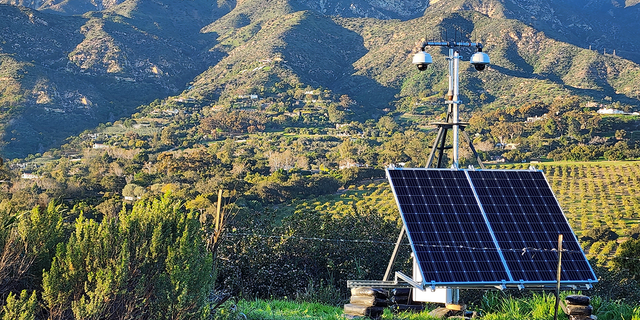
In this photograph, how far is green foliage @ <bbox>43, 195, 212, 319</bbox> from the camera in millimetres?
6246

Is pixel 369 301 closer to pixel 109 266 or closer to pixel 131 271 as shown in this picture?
pixel 131 271

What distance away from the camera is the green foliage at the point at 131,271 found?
625cm

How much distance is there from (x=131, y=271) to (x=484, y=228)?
451 centimetres

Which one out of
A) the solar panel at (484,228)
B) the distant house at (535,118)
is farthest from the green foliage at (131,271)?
the distant house at (535,118)

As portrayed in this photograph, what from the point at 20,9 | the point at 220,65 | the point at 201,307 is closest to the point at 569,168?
the point at 201,307

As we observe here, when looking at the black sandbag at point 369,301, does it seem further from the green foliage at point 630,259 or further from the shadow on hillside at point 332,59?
the shadow on hillside at point 332,59

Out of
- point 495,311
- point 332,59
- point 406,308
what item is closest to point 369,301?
point 406,308

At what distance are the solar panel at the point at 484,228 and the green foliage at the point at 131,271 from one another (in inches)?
112

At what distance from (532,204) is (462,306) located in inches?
68.7

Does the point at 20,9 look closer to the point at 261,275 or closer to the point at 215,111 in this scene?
the point at 215,111

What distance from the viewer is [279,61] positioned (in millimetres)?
116438

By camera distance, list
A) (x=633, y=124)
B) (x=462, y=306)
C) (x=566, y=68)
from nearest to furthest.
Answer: (x=462, y=306)
(x=633, y=124)
(x=566, y=68)

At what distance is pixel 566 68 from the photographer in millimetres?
108438

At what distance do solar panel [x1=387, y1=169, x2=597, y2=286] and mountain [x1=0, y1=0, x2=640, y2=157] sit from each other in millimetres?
80331
